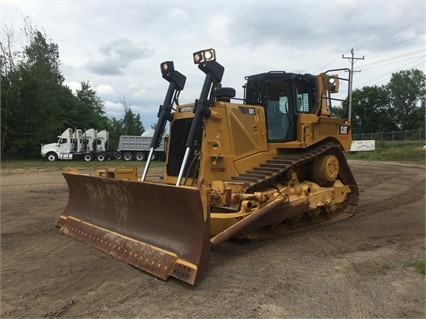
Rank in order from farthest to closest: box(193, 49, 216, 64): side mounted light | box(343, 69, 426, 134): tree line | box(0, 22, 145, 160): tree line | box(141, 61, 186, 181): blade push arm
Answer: box(343, 69, 426, 134): tree line
box(0, 22, 145, 160): tree line
box(141, 61, 186, 181): blade push arm
box(193, 49, 216, 64): side mounted light

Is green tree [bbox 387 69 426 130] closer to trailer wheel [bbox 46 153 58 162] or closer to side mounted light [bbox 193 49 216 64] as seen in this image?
trailer wheel [bbox 46 153 58 162]

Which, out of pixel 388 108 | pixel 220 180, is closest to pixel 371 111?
pixel 388 108

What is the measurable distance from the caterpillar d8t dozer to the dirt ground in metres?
0.32

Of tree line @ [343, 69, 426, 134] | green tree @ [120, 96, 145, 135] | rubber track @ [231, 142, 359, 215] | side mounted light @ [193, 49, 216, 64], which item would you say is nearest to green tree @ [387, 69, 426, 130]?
tree line @ [343, 69, 426, 134]

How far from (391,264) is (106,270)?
3573 mm

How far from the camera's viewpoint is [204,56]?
6434 mm

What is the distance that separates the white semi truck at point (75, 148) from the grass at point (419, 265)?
29101 millimetres

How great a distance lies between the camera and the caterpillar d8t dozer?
209 inches

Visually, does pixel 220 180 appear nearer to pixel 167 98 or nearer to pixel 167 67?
pixel 167 98

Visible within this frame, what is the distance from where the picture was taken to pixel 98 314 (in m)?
4.01

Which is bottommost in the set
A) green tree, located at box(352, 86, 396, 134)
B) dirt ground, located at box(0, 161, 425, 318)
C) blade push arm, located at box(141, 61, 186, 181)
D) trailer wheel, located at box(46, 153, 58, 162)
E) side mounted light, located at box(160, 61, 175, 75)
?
trailer wheel, located at box(46, 153, 58, 162)

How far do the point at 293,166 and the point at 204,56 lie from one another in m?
2.51

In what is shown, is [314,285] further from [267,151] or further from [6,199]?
[6,199]

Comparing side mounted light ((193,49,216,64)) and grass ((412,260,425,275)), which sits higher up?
side mounted light ((193,49,216,64))
